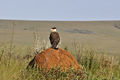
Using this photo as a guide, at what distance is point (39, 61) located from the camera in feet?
25.8

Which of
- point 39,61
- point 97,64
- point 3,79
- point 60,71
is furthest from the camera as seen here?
point 97,64

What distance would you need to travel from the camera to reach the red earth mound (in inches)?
304

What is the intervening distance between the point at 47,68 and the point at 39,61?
0.38m

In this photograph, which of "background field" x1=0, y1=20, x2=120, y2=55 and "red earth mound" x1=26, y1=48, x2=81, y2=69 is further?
"background field" x1=0, y1=20, x2=120, y2=55

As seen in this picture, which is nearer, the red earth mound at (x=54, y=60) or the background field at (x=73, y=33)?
the red earth mound at (x=54, y=60)

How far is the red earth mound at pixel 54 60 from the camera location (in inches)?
304

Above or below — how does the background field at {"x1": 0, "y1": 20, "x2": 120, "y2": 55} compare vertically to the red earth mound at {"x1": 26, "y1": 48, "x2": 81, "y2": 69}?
below

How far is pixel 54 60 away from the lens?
7.84 meters

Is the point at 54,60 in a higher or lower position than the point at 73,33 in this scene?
higher

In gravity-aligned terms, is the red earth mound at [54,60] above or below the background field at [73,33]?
above

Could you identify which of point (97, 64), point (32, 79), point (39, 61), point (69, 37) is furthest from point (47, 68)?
point (69, 37)

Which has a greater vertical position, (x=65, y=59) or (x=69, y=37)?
(x=65, y=59)

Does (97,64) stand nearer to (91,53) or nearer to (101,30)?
(91,53)

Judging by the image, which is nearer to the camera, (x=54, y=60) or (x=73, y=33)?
(x=54, y=60)
